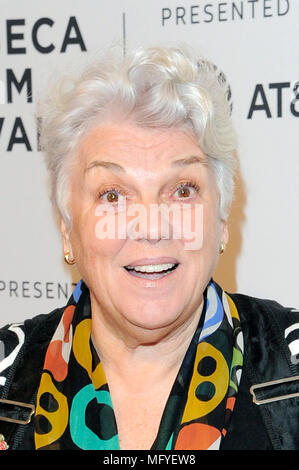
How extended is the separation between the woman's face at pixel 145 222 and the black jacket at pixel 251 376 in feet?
0.63

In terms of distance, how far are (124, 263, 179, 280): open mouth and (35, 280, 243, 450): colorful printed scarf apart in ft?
0.64

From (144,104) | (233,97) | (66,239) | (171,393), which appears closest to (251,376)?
(171,393)

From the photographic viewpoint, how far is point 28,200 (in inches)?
104

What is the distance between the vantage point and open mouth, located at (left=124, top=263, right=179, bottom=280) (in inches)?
58.7

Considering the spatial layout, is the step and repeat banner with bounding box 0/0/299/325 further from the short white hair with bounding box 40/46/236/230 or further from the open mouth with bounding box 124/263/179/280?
the open mouth with bounding box 124/263/179/280

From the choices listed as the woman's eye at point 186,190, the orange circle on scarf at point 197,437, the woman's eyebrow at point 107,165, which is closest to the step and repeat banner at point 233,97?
the woman's eyebrow at point 107,165

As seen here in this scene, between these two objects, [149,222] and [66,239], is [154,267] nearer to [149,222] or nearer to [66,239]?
[149,222]

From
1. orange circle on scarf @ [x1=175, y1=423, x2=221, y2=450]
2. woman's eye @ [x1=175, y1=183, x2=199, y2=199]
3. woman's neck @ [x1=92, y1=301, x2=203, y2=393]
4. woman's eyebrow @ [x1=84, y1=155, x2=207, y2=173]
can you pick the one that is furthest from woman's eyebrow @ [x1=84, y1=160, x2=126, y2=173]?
orange circle on scarf @ [x1=175, y1=423, x2=221, y2=450]

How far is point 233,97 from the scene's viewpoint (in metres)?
2.28

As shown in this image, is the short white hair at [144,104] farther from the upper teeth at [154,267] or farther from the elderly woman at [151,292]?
the upper teeth at [154,267]

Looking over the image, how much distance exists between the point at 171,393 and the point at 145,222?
39cm

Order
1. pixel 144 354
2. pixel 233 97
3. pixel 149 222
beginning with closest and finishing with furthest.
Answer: pixel 149 222 → pixel 144 354 → pixel 233 97
